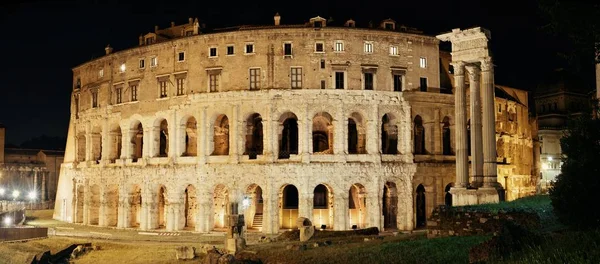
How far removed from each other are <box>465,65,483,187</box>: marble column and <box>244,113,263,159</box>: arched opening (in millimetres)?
14337

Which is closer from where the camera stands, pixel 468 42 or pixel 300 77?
pixel 468 42

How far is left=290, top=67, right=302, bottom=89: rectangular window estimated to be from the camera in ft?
126

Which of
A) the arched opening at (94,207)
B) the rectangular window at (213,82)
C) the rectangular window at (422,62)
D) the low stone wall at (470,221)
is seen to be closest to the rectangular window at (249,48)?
the rectangular window at (213,82)

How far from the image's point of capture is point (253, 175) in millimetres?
38219

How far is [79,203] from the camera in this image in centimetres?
4872

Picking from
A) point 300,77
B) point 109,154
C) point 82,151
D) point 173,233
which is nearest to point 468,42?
point 300,77

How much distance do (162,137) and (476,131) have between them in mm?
25994

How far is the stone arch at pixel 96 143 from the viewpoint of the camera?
47469mm

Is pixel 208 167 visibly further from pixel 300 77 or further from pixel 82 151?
pixel 82 151

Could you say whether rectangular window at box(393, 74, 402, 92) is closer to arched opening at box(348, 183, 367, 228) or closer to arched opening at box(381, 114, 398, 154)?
arched opening at box(381, 114, 398, 154)

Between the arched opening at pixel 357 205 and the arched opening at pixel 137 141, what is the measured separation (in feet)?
53.0

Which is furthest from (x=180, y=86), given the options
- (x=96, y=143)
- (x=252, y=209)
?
(x=96, y=143)

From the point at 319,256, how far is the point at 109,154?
2897 cm

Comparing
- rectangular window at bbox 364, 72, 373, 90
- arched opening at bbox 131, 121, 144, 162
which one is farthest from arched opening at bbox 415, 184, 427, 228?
arched opening at bbox 131, 121, 144, 162
